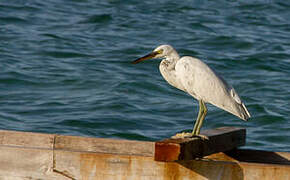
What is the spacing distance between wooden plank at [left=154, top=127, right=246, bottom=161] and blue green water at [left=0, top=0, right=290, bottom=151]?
3258mm

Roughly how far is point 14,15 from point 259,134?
916cm

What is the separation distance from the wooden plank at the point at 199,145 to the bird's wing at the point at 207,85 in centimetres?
33

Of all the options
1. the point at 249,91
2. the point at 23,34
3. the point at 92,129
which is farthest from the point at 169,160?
the point at 23,34

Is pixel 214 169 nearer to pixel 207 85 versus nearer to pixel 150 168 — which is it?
pixel 150 168

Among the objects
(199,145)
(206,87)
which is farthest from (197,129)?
(199,145)

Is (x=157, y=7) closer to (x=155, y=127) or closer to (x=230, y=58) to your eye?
(x=230, y=58)

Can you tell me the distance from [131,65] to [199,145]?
28.5 feet

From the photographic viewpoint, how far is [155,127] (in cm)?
941

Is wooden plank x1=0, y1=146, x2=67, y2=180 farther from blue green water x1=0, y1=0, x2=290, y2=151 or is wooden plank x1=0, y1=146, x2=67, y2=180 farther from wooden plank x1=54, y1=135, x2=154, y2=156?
blue green water x1=0, y1=0, x2=290, y2=151

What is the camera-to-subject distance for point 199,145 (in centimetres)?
480

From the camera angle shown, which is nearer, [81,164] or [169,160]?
[169,160]

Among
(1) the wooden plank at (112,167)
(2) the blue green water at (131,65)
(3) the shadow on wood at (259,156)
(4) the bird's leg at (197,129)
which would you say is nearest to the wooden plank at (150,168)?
(1) the wooden plank at (112,167)

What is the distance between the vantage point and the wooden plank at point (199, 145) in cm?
443

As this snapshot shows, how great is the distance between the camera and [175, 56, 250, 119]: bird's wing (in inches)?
233
